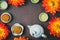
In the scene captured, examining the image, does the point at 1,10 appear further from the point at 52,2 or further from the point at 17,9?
the point at 52,2

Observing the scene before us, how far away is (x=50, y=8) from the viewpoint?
0.99 m

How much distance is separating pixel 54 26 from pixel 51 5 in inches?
4.6

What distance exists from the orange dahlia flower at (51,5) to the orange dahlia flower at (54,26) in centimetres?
5

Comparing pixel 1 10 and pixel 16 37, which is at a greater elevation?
pixel 1 10

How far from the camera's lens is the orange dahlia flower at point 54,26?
38.1 inches

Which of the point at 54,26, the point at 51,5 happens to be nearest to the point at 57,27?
the point at 54,26

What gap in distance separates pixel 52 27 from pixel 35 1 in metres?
0.18

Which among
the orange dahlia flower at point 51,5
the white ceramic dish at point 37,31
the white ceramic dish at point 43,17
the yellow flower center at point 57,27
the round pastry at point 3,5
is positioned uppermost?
the orange dahlia flower at point 51,5

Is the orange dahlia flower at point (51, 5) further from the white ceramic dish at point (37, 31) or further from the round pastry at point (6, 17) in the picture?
the round pastry at point (6, 17)

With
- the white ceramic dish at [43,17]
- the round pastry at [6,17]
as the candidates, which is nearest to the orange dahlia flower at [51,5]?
the white ceramic dish at [43,17]

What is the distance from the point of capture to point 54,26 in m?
0.97

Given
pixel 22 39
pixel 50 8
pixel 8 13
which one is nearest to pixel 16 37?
pixel 22 39

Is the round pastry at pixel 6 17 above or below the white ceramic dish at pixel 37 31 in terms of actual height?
above

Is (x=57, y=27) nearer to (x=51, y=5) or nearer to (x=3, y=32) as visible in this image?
(x=51, y=5)
